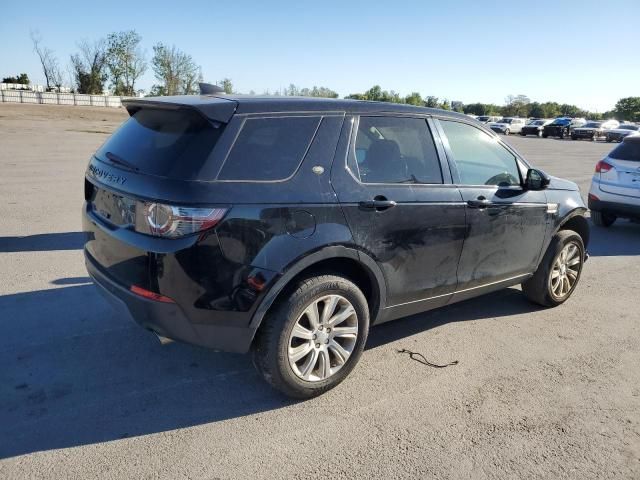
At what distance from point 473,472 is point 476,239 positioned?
1844 millimetres

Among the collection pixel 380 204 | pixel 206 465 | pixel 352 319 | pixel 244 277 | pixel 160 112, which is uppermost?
pixel 160 112

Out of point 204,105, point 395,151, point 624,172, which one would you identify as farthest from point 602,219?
point 204,105

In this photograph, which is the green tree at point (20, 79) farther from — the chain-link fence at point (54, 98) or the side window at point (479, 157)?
the side window at point (479, 157)

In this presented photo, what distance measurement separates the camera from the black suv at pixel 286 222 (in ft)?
9.44

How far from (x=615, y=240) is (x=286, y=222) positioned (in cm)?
727

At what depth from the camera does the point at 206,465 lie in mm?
2691

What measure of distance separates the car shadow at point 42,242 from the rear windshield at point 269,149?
4014mm

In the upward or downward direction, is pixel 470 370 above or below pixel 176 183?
below

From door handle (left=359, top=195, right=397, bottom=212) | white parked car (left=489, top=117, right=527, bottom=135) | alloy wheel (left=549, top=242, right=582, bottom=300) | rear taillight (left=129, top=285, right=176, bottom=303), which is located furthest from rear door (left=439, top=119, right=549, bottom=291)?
white parked car (left=489, top=117, right=527, bottom=135)

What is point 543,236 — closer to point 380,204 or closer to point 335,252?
point 380,204

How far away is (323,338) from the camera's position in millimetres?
3324

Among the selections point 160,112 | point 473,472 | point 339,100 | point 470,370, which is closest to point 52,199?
point 160,112

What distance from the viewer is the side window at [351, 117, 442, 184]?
3504 millimetres

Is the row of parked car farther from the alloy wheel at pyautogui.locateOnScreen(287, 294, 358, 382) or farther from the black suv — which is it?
the alloy wheel at pyautogui.locateOnScreen(287, 294, 358, 382)
